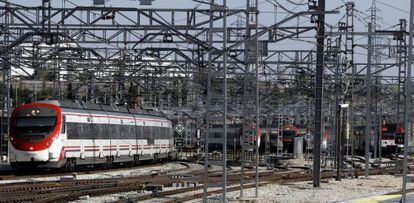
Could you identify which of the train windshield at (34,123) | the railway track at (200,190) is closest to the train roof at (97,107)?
the train windshield at (34,123)

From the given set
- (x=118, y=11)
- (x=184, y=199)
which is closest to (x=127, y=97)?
(x=118, y=11)

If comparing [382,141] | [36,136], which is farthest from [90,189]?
[382,141]

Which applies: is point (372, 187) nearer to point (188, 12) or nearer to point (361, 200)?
point (361, 200)

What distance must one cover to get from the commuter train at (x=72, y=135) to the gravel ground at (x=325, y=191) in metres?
9.30

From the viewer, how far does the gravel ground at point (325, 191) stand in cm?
2565

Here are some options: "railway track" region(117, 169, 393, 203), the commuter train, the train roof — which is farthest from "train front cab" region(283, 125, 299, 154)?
"railway track" region(117, 169, 393, 203)

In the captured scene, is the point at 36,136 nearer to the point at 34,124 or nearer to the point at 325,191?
the point at 34,124

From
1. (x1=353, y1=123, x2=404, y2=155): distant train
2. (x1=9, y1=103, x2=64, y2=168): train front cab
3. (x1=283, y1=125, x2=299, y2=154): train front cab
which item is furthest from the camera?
(x1=283, y1=125, x2=299, y2=154): train front cab

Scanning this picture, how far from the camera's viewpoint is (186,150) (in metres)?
74.3

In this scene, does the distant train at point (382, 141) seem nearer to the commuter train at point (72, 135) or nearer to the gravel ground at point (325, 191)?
the commuter train at point (72, 135)

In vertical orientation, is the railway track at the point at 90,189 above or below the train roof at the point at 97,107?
below

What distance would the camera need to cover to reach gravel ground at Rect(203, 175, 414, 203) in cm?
2565

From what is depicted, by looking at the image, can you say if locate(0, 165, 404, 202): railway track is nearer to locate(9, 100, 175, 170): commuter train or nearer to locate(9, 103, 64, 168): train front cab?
locate(9, 103, 64, 168): train front cab

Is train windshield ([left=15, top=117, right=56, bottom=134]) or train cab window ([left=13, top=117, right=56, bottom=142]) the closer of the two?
train cab window ([left=13, top=117, right=56, bottom=142])
